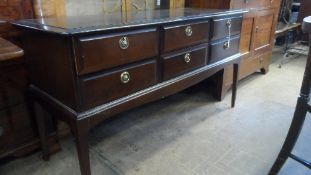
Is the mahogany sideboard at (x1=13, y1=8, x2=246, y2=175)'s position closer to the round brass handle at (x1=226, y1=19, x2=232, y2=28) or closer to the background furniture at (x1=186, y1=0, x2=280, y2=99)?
the round brass handle at (x1=226, y1=19, x2=232, y2=28)

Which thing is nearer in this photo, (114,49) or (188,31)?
(114,49)

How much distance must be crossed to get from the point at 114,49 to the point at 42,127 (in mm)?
713

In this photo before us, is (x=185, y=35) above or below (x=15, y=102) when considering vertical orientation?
above

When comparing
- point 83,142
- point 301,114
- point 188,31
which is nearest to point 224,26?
point 188,31

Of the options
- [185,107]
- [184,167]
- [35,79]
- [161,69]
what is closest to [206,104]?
[185,107]

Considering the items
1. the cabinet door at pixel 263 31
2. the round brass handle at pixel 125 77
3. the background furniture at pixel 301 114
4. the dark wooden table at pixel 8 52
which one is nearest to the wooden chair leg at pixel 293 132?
the background furniture at pixel 301 114

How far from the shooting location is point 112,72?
1064 millimetres

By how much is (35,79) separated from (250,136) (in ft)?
4.58

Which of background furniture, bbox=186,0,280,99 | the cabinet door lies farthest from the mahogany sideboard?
the cabinet door

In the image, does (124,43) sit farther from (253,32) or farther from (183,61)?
(253,32)

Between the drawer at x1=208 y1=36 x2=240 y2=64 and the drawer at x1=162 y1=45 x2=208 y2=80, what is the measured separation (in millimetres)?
82

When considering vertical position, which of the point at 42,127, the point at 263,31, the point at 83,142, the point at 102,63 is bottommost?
the point at 42,127

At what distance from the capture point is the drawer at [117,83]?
1.00 meters

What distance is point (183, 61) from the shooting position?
4.60 feet
